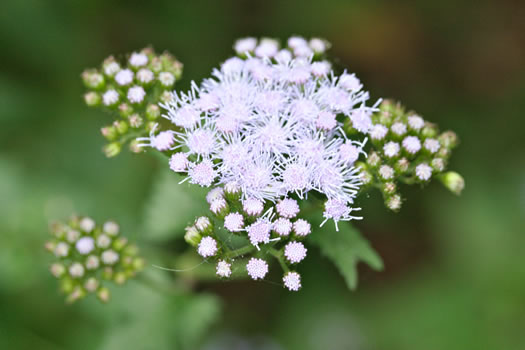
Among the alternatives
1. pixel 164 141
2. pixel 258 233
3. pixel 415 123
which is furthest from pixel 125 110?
pixel 415 123

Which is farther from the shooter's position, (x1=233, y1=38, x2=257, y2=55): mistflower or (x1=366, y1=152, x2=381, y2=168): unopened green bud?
(x1=233, y1=38, x2=257, y2=55): mistflower

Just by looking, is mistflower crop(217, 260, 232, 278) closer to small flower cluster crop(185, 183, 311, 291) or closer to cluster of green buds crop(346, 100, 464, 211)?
small flower cluster crop(185, 183, 311, 291)

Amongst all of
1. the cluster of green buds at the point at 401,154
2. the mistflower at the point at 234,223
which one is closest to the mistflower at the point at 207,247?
the mistflower at the point at 234,223

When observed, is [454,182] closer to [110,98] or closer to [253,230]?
[253,230]

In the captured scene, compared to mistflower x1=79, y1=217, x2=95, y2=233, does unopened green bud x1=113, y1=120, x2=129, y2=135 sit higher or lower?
higher

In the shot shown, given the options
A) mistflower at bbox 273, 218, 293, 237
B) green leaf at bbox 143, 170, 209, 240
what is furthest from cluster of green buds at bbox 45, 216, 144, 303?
mistflower at bbox 273, 218, 293, 237

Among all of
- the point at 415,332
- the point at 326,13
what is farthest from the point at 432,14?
the point at 415,332
